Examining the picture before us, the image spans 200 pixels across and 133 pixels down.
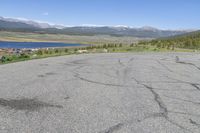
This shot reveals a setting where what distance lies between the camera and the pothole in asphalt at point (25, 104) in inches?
254

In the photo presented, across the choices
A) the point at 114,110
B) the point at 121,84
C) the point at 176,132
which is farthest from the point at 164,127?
the point at 121,84

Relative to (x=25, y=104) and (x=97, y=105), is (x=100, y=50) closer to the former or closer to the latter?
(x=97, y=105)

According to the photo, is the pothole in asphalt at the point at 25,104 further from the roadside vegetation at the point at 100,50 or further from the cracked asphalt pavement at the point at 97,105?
the roadside vegetation at the point at 100,50

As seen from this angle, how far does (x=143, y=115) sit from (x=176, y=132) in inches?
41.1

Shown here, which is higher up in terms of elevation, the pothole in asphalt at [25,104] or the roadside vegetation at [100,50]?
the pothole in asphalt at [25,104]

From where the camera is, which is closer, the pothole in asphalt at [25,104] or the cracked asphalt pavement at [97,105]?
the cracked asphalt pavement at [97,105]

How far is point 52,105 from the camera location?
6707 mm

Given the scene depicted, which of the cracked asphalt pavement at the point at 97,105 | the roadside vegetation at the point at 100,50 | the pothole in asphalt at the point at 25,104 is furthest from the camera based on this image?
the roadside vegetation at the point at 100,50

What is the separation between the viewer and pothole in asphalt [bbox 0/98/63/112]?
6.44 meters

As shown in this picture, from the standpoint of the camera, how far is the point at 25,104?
6734mm

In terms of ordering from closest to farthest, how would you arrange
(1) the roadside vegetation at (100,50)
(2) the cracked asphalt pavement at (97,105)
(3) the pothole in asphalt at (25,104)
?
(2) the cracked asphalt pavement at (97,105) < (3) the pothole in asphalt at (25,104) < (1) the roadside vegetation at (100,50)

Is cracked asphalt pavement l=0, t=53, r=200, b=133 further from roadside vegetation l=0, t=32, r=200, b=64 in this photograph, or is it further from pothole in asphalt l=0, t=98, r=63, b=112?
roadside vegetation l=0, t=32, r=200, b=64

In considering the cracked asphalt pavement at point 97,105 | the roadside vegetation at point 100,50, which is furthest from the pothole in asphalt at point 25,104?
the roadside vegetation at point 100,50

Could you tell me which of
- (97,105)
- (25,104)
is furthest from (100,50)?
(25,104)
